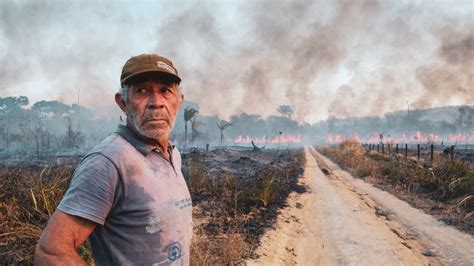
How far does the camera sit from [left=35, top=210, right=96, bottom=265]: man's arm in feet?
4.03

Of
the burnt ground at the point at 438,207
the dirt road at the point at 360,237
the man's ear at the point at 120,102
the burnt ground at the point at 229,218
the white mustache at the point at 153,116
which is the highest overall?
the man's ear at the point at 120,102

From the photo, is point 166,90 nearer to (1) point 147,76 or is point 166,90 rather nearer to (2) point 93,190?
(1) point 147,76

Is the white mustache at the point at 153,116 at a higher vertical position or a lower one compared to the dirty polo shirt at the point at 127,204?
higher

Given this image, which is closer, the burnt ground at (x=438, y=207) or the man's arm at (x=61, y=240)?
the man's arm at (x=61, y=240)

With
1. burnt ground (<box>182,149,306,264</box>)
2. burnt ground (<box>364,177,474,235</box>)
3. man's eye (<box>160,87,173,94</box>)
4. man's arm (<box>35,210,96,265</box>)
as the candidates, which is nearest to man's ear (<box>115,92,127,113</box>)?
man's eye (<box>160,87,173,94</box>)

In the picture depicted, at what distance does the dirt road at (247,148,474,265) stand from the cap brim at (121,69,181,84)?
13.5 feet

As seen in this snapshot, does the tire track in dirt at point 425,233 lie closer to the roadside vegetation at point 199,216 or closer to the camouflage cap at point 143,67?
the roadside vegetation at point 199,216

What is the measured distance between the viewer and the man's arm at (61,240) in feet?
4.03

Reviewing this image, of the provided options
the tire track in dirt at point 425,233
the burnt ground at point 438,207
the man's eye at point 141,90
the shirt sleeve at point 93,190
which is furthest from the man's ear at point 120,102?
the burnt ground at point 438,207

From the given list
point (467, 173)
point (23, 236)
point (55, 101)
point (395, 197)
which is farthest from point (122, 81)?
point (55, 101)

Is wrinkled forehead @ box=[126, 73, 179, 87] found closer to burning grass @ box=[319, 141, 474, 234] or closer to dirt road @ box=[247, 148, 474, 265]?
dirt road @ box=[247, 148, 474, 265]

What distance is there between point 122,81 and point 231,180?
8.68 metres

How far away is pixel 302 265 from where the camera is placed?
531 centimetres

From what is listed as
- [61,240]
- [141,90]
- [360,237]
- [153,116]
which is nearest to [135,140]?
[153,116]
